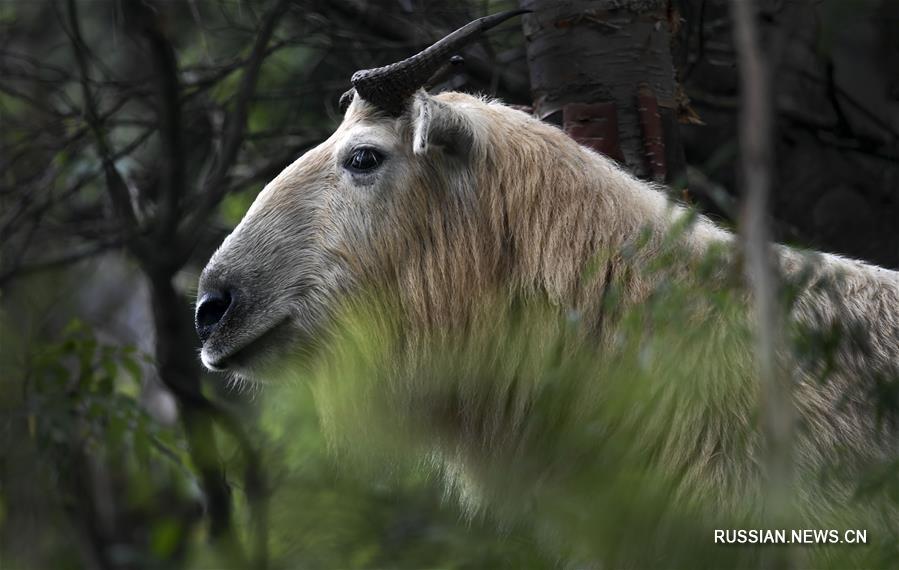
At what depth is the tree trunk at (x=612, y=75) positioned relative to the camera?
3.89 metres

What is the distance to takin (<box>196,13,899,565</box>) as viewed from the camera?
303 centimetres

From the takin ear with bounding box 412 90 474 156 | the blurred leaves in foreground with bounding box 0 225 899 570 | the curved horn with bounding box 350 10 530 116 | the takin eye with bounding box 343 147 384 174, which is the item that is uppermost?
the curved horn with bounding box 350 10 530 116

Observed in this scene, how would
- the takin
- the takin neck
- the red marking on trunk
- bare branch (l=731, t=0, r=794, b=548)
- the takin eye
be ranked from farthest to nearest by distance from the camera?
the red marking on trunk, the takin eye, the takin neck, the takin, bare branch (l=731, t=0, r=794, b=548)

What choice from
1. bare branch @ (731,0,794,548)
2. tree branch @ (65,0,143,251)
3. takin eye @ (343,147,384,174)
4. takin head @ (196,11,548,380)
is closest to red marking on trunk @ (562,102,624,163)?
takin head @ (196,11,548,380)

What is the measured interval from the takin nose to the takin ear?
75 centimetres

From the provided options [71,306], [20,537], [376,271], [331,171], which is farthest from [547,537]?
[71,306]

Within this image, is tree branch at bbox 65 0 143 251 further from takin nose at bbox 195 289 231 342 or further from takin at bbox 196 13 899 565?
takin at bbox 196 13 899 565

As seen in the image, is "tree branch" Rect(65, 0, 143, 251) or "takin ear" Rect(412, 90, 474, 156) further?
"tree branch" Rect(65, 0, 143, 251)

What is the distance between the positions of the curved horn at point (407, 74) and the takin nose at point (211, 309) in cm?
79

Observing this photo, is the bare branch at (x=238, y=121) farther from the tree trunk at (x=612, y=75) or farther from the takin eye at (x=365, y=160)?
the tree trunk at (x=612, y=75)

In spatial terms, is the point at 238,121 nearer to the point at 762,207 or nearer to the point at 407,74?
the point at 407,74

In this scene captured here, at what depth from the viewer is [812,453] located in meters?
2.85

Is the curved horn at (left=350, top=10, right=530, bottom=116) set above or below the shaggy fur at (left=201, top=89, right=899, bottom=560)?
above

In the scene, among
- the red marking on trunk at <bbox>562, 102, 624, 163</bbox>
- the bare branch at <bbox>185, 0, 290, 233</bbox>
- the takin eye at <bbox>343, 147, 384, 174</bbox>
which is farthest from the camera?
the bare branch at <bbox>185, 0, 290, 233</bbox>
